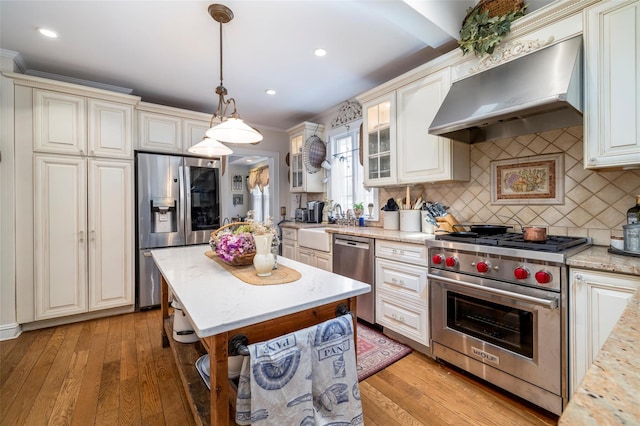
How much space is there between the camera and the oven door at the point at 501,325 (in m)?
1.58

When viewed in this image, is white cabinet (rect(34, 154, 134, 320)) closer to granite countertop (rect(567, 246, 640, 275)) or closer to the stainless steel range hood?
the stainless steel range hood

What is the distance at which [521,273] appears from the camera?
1.66 meters

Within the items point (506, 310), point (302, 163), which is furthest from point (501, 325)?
point (302, 163)

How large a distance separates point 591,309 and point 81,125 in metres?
4.37

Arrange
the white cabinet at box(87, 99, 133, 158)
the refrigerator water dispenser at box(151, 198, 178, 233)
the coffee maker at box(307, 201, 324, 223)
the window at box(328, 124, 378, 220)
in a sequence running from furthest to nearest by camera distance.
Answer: the coffee maker at box(307, 201, 324, 223) → the window at box(328, 124, 378, 220) → the refrigerator water dispenser at box(151, 198, 178, 233) → the white cabinet at box(87, 99, 133, 158)

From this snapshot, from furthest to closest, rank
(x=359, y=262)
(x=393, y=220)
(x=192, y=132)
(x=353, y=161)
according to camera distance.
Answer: (x=353, y=161)
(x=192, y=132)
(x=393, y=220)
(x=359, y=262)

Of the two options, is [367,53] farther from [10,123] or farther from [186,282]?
[10,123]

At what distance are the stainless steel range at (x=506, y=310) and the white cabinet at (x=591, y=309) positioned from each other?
4cm

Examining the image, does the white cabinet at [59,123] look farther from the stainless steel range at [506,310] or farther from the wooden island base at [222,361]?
the stainless steel range at [506,310]

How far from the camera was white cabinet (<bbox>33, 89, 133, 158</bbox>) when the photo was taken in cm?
274

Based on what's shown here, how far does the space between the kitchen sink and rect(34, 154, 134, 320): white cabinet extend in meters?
1.95

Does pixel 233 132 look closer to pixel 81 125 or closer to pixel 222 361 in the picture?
pixel 222 361

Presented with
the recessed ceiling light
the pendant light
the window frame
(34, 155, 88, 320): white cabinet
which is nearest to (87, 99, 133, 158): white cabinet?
(34, 155, 88, 320): white cabinet

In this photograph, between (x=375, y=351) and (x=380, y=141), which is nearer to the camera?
(x=375, y=351)
